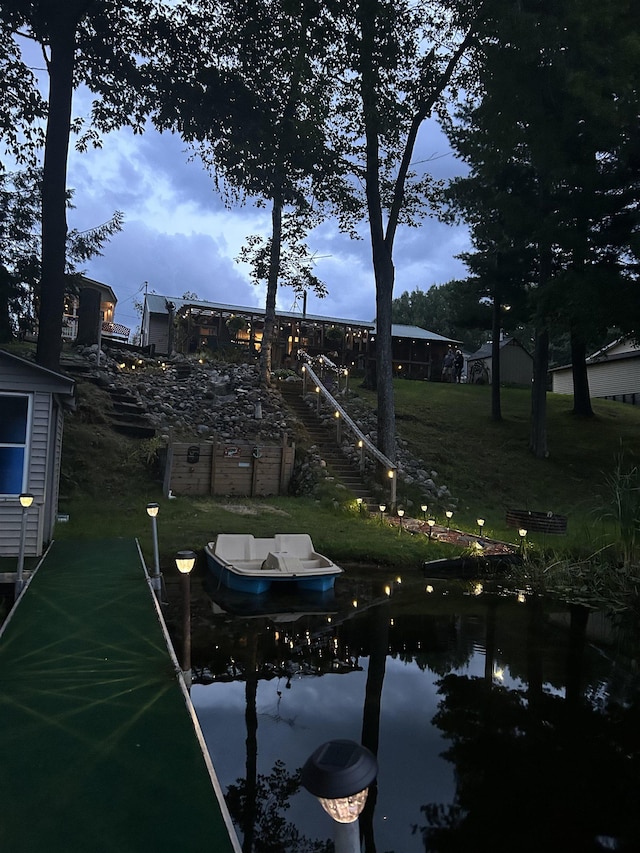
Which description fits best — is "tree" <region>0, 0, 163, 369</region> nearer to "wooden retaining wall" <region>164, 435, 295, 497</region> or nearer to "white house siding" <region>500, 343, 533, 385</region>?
"wooden retaining wall" <region>164, 435, 295, 497</region>

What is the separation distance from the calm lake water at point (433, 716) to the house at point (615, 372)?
95.7 feet

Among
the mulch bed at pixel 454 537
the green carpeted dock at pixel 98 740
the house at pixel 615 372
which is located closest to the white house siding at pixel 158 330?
the mulch bed at pixel 454 537

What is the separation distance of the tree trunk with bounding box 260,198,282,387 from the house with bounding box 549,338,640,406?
21.2 metres

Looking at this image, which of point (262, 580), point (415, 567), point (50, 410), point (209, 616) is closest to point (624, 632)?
point (415, 567)

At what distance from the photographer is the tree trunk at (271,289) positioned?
78.7 feet

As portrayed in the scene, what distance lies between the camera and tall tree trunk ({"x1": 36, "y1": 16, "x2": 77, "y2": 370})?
15.0 metres

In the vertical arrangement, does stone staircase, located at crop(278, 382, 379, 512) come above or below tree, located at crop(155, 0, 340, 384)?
below

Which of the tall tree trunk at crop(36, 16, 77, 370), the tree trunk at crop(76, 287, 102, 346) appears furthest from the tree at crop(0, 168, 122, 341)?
the tree trunk at crop(76, 287, 102, 346)

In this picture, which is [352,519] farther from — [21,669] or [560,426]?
[560,426]

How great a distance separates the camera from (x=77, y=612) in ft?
24.4

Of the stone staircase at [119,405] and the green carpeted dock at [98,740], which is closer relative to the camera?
the green carpeted dock at [98,740]

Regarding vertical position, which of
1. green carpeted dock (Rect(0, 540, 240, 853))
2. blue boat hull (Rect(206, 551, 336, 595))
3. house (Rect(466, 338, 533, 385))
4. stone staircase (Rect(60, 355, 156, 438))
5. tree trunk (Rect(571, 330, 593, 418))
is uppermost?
house (Rect(466, 338, 533, 385))

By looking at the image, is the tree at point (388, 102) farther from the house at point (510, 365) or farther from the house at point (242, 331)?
the house at point (510, 365)

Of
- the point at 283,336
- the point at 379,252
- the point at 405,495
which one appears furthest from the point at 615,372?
the point at 405,495
